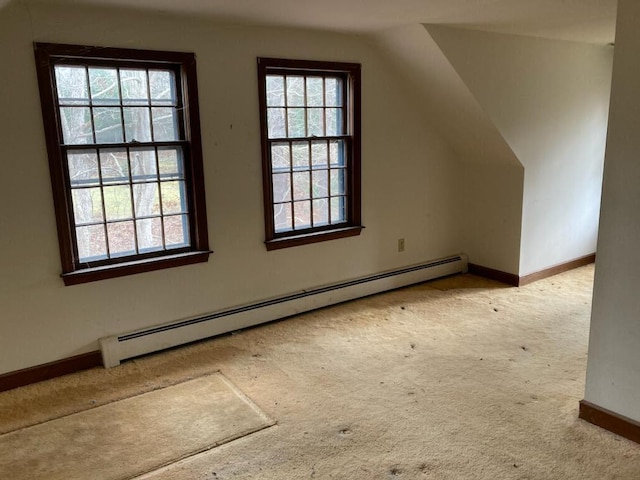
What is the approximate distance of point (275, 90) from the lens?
3762 millimetres

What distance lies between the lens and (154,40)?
124 inches

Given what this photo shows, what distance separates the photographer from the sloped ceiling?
2939mm

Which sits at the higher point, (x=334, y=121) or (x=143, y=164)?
(x=334, y=121)

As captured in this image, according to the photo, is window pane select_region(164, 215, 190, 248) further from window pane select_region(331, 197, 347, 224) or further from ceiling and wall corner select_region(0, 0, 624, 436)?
window pane select_region(331, 197, 347, 224)

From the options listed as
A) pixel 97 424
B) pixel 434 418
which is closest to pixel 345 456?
pixel 434 418

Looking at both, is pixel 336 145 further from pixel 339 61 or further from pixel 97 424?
pixel 97 424

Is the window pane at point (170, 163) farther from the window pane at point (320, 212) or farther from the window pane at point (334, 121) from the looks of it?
the window pane at point (334, 121)

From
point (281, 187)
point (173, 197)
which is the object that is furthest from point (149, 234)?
point (281, 187)

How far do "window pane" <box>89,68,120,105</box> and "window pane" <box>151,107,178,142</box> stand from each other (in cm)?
25

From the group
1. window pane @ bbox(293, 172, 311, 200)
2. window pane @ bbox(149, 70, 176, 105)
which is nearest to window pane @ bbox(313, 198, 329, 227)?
window pane @ bbox(293, 172, 311, 200)

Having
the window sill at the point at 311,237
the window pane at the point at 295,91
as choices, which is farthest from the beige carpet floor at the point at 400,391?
the window pane at the point at 295,91

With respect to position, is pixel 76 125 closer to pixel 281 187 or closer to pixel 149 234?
pixel 149 234

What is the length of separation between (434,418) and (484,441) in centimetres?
28

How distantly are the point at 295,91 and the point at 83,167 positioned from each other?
162cm
